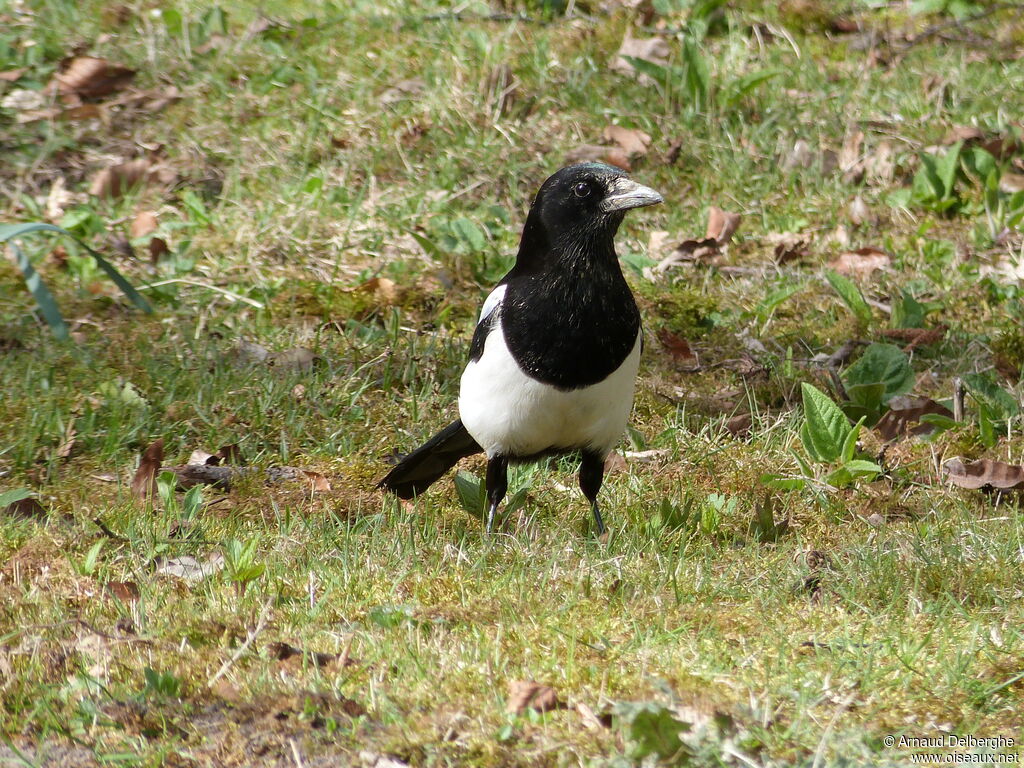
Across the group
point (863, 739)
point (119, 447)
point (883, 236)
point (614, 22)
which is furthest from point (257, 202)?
point (863, 739)

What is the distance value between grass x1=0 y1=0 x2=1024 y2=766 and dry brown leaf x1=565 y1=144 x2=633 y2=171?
12 cm

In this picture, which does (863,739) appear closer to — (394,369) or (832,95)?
(394,369)

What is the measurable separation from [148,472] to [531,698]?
1951mm

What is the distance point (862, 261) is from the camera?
5.36 meters

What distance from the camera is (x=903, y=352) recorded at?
458 centimetres

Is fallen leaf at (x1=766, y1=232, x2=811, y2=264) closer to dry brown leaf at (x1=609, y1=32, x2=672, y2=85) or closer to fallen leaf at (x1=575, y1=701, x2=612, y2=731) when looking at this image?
dry brown leaf at (x1=609, y1=32, x2=672, y2=85)

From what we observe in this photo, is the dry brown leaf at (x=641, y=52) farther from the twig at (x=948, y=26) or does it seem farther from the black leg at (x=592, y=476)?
the black leg at (x=592, y=476)

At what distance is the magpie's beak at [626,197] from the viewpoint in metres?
3.55

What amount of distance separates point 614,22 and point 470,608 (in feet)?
15.4

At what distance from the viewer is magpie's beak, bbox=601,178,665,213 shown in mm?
3553

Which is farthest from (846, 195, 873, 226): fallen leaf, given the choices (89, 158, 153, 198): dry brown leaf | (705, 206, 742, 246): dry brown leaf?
(89, 158, 153, 198): dry brown leaf

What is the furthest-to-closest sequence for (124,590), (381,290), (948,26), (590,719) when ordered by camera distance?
(948,26) → (381,290) → (124,590) → (590,719)

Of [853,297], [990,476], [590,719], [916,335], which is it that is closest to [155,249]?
[853,297]

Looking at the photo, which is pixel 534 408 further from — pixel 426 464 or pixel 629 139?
pixel 629 139
